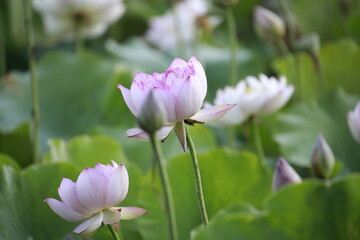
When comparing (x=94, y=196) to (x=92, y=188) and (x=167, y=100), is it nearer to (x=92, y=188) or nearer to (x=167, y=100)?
(x=92, y=188)

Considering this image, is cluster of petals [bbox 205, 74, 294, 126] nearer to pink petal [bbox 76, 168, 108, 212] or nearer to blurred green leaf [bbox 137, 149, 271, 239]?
blurred green leaf [bbox 137, 149, 271, 239]

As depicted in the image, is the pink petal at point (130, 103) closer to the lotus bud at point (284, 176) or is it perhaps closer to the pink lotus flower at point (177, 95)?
the pink lotus flower at point (177, 95)

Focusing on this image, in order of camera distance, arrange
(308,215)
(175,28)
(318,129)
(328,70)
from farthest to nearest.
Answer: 1. (175,28)
2. (328,70)
3. (318,129)
4. (308,215)

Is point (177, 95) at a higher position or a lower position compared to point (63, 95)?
higher

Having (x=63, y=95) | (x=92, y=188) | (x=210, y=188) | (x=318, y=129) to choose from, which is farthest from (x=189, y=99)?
(x=63, y=95)

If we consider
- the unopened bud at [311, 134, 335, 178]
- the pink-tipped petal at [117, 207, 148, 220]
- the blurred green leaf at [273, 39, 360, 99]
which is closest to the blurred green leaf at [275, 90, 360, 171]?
the blurred green leaf at [273, 39, 360, 99]

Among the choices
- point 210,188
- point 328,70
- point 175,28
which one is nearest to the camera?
point 210,188

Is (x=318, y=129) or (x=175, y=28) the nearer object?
(x=318, y=129)
